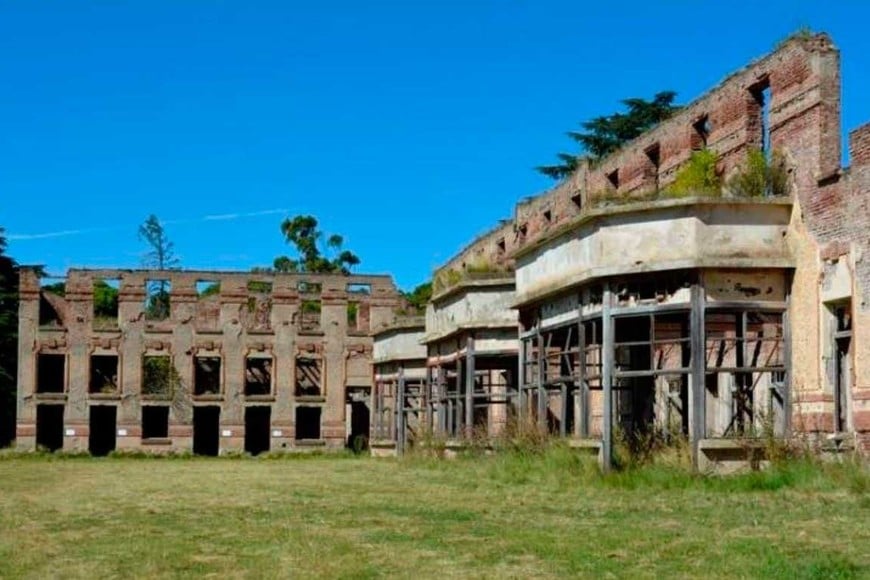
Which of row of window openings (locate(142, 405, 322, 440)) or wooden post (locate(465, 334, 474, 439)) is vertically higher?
wooden post (locate(465, 334, 474, 439))

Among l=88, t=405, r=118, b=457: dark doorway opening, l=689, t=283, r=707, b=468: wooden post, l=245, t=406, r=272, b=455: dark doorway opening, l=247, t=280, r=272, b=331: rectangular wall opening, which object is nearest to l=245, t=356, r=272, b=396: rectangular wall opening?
l=245, t=406, r=272, b=455: dark doorway opening

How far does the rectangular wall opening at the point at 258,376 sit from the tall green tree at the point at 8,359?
35.3 ft

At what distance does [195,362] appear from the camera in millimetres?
55094

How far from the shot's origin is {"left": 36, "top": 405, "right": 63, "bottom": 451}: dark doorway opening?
54.2 m

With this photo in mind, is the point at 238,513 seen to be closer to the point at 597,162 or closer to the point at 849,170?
the point at 849,170

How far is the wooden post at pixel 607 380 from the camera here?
2027cm

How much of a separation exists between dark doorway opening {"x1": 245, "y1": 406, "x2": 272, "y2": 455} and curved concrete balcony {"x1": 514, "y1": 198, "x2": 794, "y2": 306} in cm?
3710

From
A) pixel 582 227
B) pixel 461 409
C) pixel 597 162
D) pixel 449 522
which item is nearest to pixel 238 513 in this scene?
pixel 449 522

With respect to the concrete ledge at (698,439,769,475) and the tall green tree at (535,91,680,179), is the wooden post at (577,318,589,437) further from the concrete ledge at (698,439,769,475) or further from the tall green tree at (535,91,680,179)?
the tall green tree at (535,91,680,179)

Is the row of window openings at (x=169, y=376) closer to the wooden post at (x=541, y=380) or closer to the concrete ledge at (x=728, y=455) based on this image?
the wooden post at (x=541, y=380)

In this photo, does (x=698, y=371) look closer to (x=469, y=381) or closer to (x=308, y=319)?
(x=469, y=381)

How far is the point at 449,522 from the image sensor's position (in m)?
14.1

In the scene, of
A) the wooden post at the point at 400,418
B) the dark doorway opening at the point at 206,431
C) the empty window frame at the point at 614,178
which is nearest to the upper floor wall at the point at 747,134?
the empty window frame at the point at 614,178

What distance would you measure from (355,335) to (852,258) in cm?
3872
